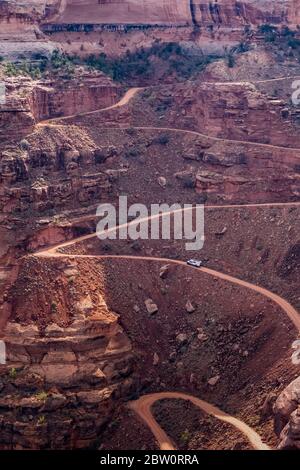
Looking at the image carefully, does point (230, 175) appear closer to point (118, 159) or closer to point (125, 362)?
point (118, 159)

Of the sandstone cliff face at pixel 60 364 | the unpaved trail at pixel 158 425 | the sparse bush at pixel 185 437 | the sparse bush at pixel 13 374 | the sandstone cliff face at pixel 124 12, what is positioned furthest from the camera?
the sandstone cliff face at pixel 124 12

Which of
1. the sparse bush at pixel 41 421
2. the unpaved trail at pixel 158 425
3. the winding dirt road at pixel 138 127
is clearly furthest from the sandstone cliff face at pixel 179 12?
the sparse bush at pixel 41 421
